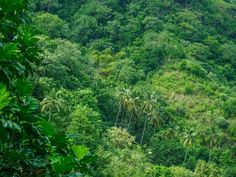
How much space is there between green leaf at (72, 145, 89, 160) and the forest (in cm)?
1

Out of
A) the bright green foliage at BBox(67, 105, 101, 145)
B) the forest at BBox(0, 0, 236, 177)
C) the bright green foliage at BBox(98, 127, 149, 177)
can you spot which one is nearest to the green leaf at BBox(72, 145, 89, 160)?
the forest at BBox(0, 0, 236, 177)

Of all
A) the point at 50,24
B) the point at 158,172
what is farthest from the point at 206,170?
the point at 50,24

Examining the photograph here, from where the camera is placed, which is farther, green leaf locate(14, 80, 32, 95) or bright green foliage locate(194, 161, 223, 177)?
bright green foliage locate(194, 161, 223, 177)

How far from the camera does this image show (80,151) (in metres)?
4.54

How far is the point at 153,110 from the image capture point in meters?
61.7

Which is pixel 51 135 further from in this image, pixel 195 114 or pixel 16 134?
pixel 195 114

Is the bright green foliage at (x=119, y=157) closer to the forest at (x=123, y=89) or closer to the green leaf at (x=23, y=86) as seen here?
the forest at (x=123, y=89)

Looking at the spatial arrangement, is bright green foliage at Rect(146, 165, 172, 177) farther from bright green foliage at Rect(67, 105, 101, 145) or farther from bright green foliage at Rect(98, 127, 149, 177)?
bright green foliage at Rect(67, 105, 101, 145)

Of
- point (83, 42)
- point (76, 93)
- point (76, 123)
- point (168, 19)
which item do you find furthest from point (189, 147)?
point (168, 19)

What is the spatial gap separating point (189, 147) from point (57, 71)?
19074 millimetres

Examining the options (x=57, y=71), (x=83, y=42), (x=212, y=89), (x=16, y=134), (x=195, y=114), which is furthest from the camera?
(x=83, y=42)

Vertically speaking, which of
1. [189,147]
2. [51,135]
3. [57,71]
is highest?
[51,135]

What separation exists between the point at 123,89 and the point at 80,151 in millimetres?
56686

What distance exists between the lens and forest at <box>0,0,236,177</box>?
455 cm
